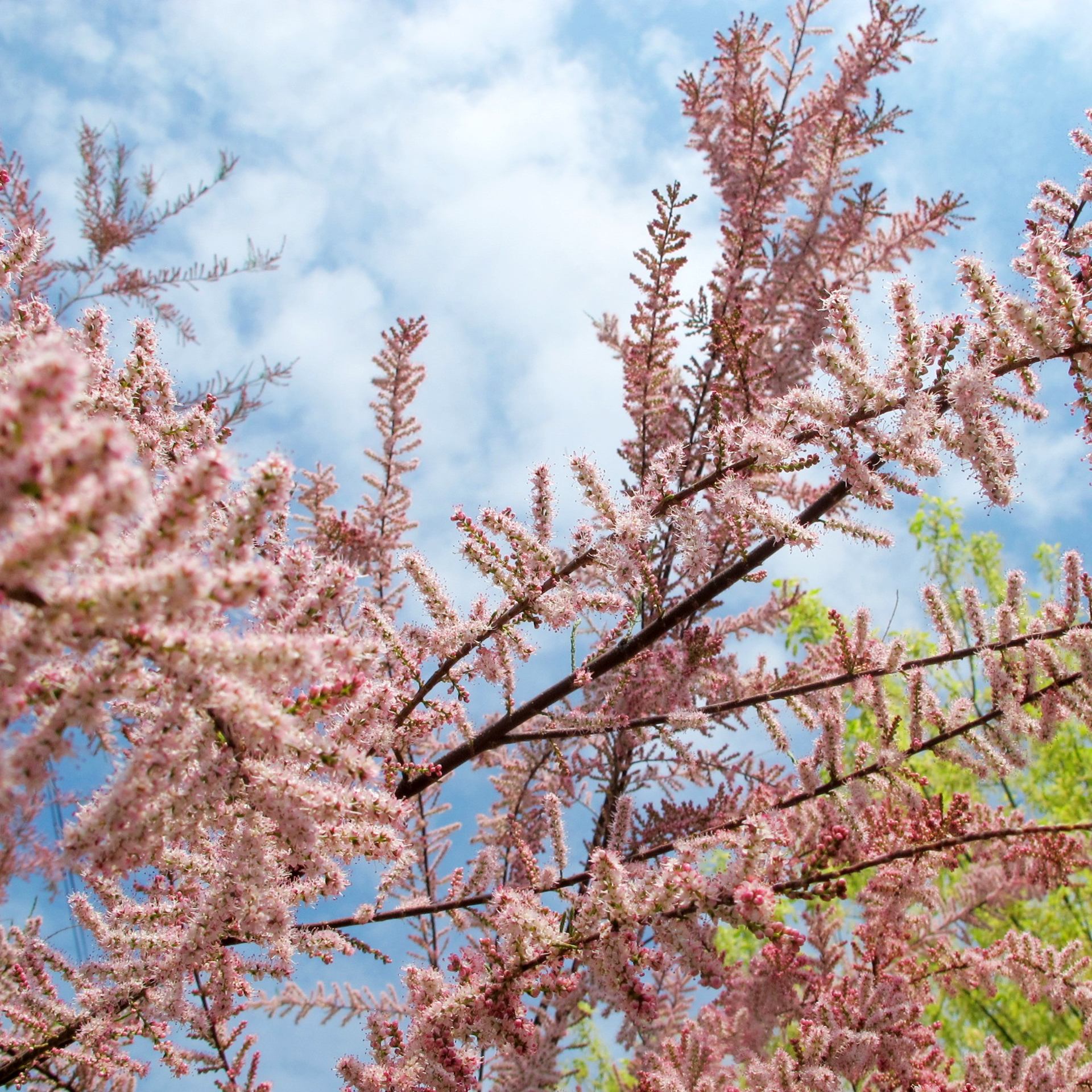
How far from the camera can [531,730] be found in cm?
343

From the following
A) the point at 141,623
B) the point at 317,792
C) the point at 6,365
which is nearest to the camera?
the point at 141,623

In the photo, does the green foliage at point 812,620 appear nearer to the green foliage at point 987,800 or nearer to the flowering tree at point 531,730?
the green foliage at point 987,800

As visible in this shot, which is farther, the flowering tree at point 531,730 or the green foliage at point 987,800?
the green foliage at point 987,800

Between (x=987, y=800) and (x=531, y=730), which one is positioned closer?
(x=531, y=730)

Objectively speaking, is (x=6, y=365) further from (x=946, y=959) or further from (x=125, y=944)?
(x=946, y=959)

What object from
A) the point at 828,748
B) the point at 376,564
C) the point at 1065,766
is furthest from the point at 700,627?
the point at 1065,766

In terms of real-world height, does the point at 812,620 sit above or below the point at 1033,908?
above

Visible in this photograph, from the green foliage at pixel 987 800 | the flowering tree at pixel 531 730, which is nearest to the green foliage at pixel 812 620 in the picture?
the green foliage at pixel 987 800

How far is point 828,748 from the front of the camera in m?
3.11

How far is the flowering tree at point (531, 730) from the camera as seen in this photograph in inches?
53.1

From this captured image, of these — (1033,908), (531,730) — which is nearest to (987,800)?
(1033,908)

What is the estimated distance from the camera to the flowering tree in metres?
1.35

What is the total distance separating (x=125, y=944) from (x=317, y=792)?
1.26 m

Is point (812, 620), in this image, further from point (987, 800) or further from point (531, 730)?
point (531, 730)
